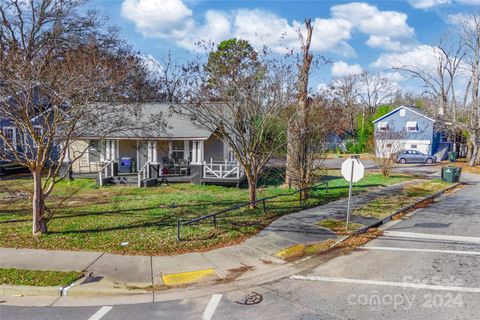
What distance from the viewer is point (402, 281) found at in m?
6.51

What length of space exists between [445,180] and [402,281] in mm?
18882

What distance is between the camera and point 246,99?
10.9 metres

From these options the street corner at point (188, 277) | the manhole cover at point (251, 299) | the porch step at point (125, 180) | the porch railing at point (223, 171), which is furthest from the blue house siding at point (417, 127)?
the manhole cover at point (251, 299)

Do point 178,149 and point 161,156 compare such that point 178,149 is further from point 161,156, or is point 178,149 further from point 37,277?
point 37,277

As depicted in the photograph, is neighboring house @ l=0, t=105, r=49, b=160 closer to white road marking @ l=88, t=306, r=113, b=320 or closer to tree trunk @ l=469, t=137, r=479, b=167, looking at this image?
white road marking @ l=88, t=306, r=113, b=320

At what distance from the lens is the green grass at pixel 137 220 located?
8.23 m

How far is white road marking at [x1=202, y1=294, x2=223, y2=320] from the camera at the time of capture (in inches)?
205

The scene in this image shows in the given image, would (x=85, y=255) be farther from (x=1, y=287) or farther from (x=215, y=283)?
(x=215, y=283)

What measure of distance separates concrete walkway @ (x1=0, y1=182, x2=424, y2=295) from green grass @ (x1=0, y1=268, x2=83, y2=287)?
0.71 feet

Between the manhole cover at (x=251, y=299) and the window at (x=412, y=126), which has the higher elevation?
the window at (x=412, y=126)

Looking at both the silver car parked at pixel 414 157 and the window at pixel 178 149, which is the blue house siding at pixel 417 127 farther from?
the window at pixel 178 149

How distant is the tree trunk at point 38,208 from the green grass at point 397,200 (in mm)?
9373

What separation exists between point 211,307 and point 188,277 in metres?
1.18

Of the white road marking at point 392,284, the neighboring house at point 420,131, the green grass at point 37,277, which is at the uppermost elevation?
the neighboring house at point 420,131
